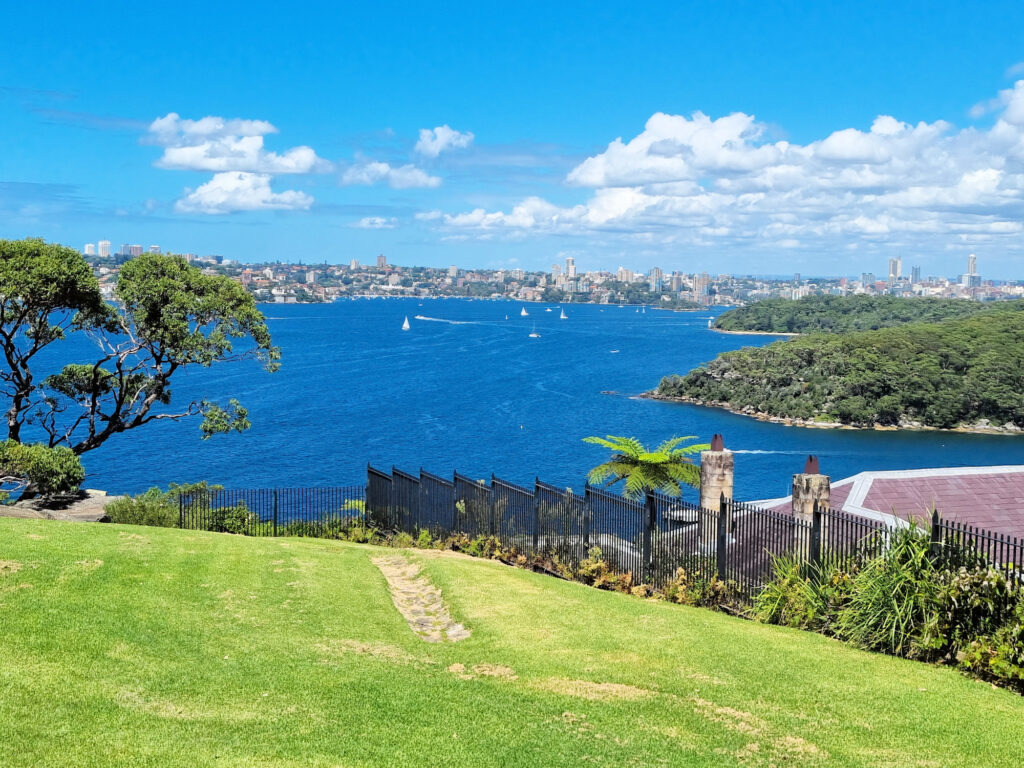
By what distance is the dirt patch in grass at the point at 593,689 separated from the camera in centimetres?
864

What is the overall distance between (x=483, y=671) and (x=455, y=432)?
2593 inches

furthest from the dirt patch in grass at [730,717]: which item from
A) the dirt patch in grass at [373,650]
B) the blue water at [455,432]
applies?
the blue water at [455,432]

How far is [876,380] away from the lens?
317 feet

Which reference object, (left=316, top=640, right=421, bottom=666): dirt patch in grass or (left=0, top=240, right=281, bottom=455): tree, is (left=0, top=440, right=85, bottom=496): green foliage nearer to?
(left=0, top=240, right=281, bottom=455): tree

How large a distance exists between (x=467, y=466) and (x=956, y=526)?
52363mm

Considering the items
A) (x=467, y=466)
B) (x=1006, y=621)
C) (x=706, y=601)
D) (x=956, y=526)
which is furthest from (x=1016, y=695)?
(x=467, y=466)

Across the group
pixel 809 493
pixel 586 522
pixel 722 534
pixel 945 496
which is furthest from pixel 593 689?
pixel 945 496

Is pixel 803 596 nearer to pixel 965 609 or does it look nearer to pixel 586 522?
pixel 965 609

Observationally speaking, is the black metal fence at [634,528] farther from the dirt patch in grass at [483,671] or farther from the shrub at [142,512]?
the dirt patch in grass at [483,671]

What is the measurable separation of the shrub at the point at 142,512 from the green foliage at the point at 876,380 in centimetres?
8127

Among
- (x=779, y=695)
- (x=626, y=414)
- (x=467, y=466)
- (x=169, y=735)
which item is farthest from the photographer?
(x=626, y=414)

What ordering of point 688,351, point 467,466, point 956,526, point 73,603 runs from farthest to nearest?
point 688,351
point 467,466
point 956,526
point 73,603

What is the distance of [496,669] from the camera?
948 centimetres

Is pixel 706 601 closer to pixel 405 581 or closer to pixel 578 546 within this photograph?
pixel 578 546
